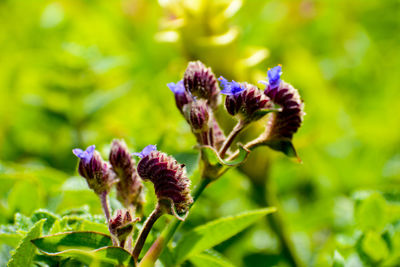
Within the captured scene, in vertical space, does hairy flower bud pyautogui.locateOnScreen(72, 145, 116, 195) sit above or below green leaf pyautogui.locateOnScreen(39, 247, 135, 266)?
above

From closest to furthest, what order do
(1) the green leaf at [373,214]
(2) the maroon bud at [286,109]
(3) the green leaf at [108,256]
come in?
(3) the green leaf at [108,256]
(2) the maroon bud at [286,109]
(1) the green leaf at [373,214]

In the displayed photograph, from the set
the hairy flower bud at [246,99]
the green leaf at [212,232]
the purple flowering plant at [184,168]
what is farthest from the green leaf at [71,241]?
the hairy flower bud at [246,99]

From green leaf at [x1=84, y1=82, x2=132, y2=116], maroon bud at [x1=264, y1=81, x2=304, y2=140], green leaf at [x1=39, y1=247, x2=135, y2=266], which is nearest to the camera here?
green leaf at [x1=39, y1=247, x2=135, y2=266]

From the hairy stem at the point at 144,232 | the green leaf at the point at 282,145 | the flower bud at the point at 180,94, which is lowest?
the hairy stem at the point at 144,232

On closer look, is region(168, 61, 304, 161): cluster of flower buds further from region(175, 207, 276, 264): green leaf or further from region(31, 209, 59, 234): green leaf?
region(31, 209, 59, 234): green leaf

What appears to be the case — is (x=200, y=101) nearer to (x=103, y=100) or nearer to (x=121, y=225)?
(x=121, y=225)

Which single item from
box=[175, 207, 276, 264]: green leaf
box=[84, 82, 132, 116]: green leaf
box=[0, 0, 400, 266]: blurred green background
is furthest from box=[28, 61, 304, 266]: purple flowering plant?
box=[84, 82, 132, 116]: green leaf

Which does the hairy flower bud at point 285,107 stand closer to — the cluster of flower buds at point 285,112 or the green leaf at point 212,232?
the cluster of flower buds at point 285,112
